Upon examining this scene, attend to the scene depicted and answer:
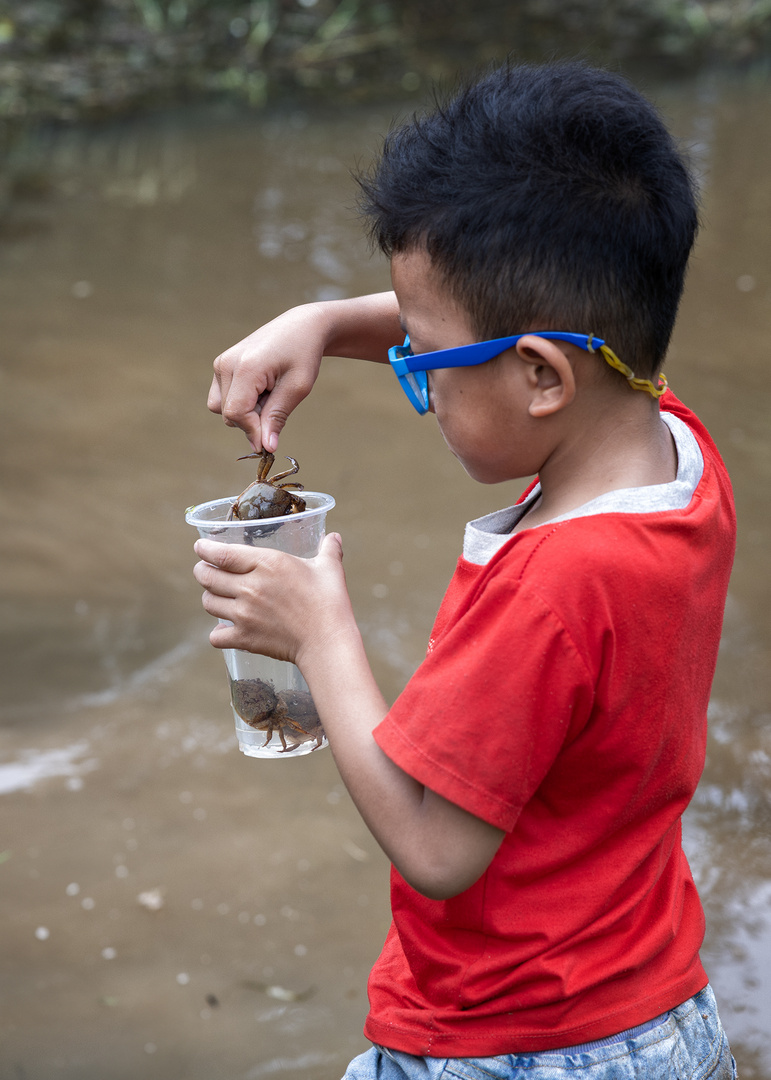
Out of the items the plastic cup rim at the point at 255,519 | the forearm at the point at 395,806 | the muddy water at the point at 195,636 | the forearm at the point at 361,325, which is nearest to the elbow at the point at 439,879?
the forearm at the point at 395,806

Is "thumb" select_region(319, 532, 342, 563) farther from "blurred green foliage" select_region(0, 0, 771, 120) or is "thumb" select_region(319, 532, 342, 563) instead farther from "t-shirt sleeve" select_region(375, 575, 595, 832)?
"blurred green foliage" select_region(0, 0, 771, 120)

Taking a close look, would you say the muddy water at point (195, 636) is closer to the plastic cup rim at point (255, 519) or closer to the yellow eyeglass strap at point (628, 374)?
the plastic cup rim at point (255, 519)

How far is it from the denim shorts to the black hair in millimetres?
773

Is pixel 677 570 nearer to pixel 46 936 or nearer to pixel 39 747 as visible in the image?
pixel 46 936

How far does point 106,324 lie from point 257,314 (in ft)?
2.39

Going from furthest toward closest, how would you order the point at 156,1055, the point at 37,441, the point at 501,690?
1. the point at 37,441
2. the point at 156,1055
3. the point at 501,690

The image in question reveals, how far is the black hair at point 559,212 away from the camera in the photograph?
3.67 ft

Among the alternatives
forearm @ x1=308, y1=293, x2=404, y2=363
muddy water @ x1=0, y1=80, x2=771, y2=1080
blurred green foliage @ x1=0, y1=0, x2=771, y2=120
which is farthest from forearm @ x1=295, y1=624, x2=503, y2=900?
blurred green foliage @ x1=0, y1=0, x2=771, y2=120

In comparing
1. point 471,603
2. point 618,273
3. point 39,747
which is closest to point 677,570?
point 471,603

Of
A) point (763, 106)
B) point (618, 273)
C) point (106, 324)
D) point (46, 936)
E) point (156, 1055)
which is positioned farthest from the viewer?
point (763, 106)

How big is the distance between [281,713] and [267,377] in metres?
0.49

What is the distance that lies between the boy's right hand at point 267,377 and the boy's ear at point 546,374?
463mm

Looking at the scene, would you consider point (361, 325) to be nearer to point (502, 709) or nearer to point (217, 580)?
point (217, 580)

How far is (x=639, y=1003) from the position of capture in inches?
47.2
